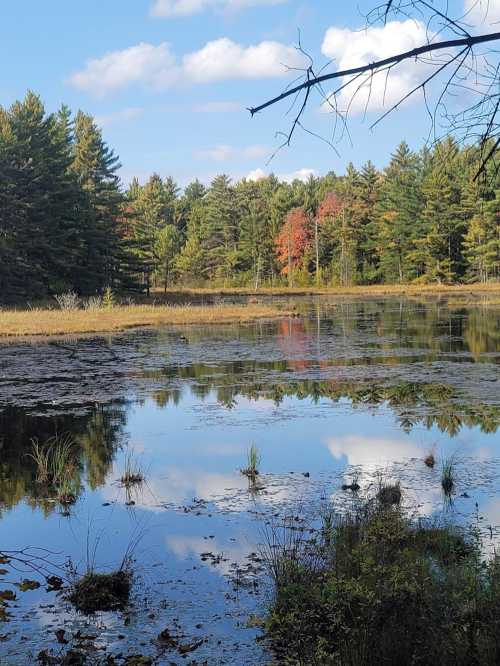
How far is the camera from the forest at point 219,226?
49.6 meters

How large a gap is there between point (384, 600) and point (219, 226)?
89.1m

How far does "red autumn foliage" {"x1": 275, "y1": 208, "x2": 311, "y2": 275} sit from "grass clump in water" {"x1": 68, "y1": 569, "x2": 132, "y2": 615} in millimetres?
80286

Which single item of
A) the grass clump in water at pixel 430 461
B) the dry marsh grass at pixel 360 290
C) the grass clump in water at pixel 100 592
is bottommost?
the grass clump in water at pixel 100 592

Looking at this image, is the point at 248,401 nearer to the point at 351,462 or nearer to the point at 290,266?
the point at 351,462

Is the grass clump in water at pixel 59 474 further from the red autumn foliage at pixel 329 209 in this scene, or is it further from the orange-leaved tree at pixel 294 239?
the red autumn foliage at pixel 329 209

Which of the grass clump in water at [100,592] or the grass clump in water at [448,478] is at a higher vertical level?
the grass clump in water at [448,478]

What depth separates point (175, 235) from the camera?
95812 mm

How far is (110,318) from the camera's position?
39.4 metres

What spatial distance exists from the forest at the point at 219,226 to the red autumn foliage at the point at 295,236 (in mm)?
167

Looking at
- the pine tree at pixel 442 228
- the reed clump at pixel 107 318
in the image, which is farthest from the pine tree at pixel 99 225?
the pine tree at pixel 442 228

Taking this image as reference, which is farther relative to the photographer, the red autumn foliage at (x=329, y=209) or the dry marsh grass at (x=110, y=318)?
the red autumn foliage at (x=329, y=209)

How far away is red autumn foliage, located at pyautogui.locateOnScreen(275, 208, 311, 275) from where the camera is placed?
86.6m

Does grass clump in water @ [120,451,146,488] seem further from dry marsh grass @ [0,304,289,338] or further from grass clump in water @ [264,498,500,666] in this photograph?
dry marsh grass @ [0,304,289,338]

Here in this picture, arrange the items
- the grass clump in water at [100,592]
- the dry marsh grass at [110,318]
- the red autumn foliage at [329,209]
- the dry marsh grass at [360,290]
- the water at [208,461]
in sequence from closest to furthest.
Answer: the water at [208,461] → the grass clump in water at [100,592] → the dry marsh grass at [110,318] → the dry marsh grass at [360,290] → the red autumn foliage at [329,209]
